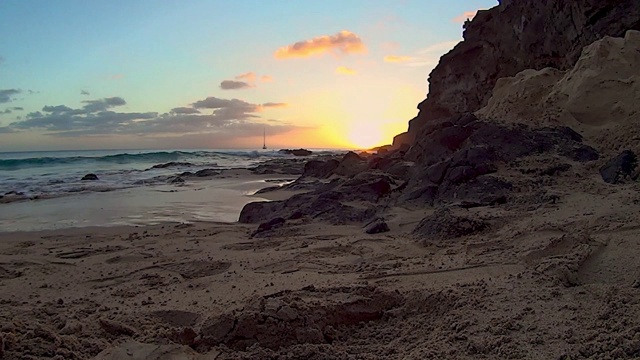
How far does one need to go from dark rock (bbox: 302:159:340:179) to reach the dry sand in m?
8.01

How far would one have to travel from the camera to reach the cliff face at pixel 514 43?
9898mm

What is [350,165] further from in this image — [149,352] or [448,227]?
[149,352]

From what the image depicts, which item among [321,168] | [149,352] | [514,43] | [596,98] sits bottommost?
[149,352]

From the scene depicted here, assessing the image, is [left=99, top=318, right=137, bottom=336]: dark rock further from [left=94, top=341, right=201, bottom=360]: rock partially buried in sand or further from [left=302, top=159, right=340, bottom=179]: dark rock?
[left=302, top=159, right=340, bottom=179]: dark rock

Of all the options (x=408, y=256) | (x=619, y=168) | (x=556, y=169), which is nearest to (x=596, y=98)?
(x=556, y=169)

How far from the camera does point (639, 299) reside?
2.57m

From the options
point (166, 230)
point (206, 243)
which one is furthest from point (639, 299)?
point (166, 230)

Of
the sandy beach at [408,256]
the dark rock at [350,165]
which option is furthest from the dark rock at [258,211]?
the dark rock at [350,165]

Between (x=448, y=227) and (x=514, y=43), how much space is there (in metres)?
11.6

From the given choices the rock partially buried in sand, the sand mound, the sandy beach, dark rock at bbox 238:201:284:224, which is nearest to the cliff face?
the sandy beach

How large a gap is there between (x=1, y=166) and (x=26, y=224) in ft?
91.7

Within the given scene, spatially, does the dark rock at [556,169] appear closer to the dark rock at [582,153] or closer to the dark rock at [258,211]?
the dark rock at [582,153]

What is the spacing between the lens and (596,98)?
7488mm

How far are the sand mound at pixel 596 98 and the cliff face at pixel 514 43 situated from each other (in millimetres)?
2114
